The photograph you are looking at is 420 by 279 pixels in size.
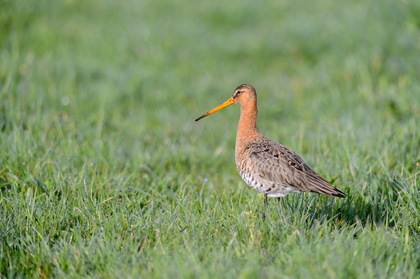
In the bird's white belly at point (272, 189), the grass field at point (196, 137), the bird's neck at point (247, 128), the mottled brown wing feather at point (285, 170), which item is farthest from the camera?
the bird's neck at point (247, 128)

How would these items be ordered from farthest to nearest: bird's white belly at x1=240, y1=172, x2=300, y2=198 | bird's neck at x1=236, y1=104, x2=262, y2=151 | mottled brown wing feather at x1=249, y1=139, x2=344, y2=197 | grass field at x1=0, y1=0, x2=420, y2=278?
bird's neck at x1=236, y1=104, x2=262, y2=151, bird's white belly at x1=240, y1=172, x2=300, y2=198, mottled brown wing feather at x1=249, y1=139, x2=344, y2=197, grass field at x1=0, y1=0, x2=420, y2=278

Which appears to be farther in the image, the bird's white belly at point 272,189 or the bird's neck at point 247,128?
the bird's neck at point 247,128

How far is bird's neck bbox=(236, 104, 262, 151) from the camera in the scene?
15.0 feet

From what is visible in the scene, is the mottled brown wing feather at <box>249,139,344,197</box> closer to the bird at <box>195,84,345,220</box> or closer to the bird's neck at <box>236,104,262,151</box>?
the bird at <box>195,84,345,220</box>

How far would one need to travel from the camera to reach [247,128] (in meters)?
4.64

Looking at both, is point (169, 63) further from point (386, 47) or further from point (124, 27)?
point (386, 47)

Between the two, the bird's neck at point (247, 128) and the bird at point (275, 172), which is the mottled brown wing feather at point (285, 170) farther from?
the bird's neck at point (247, 128)

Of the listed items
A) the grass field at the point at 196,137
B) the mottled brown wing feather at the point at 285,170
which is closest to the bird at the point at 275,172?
Result: the mottled brown wing feather at the point at 285,170

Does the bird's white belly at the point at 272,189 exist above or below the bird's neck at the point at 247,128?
below

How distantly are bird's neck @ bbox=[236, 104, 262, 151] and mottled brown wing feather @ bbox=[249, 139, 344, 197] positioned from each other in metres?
0.24

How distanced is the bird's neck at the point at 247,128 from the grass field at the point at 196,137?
0.49 metres

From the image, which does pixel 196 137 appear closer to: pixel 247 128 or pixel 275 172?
pixel 247 128

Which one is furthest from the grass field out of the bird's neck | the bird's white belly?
the bird's neck

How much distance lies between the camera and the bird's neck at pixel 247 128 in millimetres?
4566
